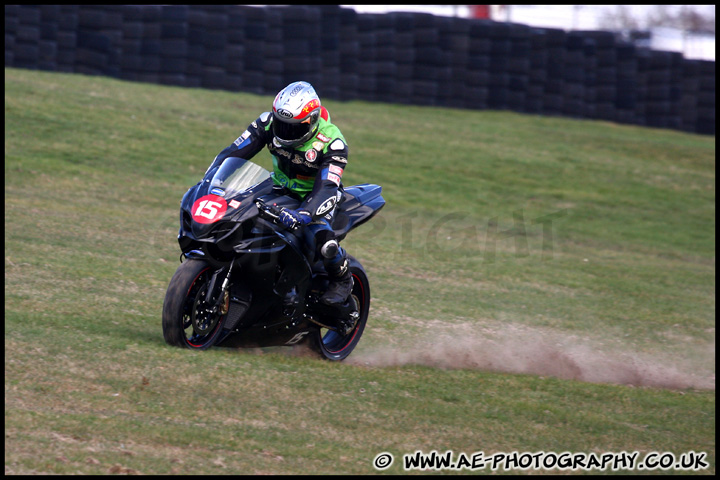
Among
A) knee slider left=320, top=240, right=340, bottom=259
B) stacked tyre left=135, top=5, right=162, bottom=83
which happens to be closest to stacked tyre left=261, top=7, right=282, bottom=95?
stacked tyre left=135, top=5, right=162, bottom=83

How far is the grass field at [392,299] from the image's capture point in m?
4.94

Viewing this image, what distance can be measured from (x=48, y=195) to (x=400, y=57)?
10.6 metres

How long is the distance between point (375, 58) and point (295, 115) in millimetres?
14420

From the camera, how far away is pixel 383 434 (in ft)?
17.0

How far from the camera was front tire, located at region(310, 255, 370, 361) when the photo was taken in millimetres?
7027

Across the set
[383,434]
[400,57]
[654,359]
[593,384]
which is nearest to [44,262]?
[383,434]

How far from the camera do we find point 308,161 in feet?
21.1

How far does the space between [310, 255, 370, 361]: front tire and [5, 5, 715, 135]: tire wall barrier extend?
1269cm

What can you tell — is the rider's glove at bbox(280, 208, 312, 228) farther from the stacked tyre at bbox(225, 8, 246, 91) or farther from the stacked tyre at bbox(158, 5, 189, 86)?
the stacked tyre at bbox(225, 8, 246, 91)

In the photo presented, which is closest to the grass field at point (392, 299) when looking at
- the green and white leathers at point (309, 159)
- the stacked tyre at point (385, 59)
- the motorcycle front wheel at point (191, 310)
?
the motorcycle front wheel at point (191, 310)

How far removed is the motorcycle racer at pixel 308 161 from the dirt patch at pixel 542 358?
1096 mm

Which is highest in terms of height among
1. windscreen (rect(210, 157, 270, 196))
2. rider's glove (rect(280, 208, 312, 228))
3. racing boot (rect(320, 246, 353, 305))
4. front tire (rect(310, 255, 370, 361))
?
windscreen (rect(210, 157, 270, 196))

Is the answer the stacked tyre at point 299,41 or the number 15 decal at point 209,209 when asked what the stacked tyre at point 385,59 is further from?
the number 15 decal at point 209,209

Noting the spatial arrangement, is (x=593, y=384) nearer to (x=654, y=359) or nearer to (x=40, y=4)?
(x=654, y=359)
